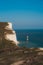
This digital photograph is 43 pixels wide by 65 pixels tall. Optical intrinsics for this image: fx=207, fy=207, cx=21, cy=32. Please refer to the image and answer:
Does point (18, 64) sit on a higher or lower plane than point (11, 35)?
lower

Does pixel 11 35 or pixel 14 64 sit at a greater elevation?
pixel 11 35

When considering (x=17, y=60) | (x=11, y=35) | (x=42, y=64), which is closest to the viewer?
(x=42, y=64)

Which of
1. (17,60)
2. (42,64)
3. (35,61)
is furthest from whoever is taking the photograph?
(17,60)

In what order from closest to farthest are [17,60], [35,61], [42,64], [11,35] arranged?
1. [42,64]
2. [35,61]
3. [17,60]
4. [11,35]

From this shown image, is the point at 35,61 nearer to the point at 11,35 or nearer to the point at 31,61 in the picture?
the point at 31,61

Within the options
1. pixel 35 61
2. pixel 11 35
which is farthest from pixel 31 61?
pixel 11 35

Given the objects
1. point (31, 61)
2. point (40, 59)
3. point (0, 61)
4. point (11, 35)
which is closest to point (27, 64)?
point (31, 61)

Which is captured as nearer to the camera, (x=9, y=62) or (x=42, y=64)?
(x=42, y=64)

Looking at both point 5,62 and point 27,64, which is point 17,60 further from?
point 27,64

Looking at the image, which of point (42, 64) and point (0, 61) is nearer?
point (42, 64)
